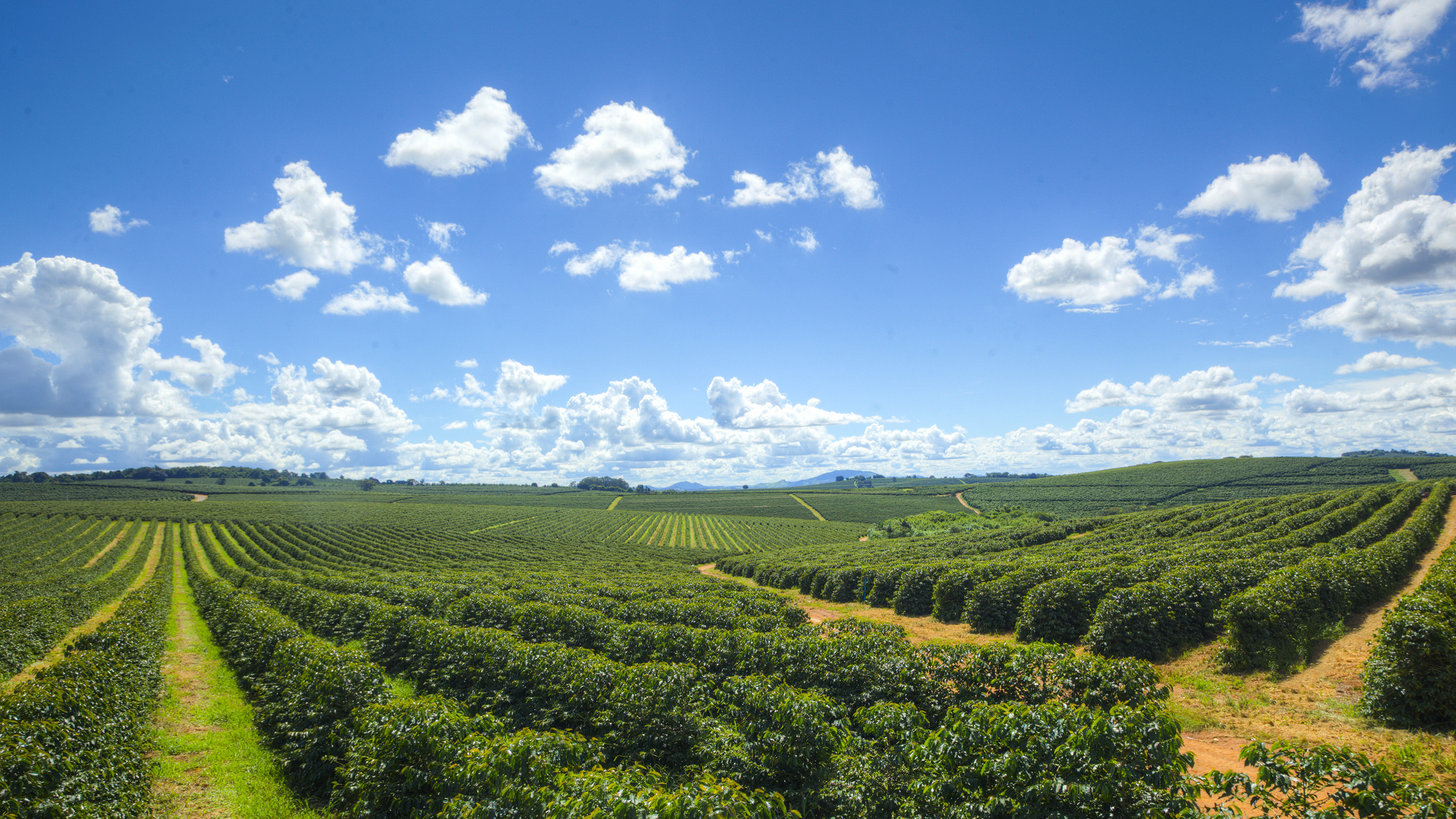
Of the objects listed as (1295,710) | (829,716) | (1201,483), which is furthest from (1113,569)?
(1201,483)

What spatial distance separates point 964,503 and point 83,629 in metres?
153

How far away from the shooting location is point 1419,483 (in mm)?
59969

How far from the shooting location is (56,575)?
45500 mm

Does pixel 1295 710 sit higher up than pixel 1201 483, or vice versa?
pixel 1295 710

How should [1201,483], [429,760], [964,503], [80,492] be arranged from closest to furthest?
[429,760] < [1201,483] < [964,503] < [80,492]

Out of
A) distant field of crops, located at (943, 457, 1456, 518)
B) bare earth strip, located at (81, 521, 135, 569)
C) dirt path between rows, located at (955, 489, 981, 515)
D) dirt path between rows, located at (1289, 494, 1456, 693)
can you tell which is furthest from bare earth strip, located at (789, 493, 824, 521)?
bare earth strip, located at (81, 521, 135, 569)

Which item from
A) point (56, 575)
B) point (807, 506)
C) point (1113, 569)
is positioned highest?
point (1113, 569)

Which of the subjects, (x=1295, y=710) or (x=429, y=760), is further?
(x=1295, y=710)

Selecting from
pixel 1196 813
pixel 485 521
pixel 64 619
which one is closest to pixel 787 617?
pixel 1196 813

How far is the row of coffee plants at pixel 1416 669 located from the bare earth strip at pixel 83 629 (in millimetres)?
29600

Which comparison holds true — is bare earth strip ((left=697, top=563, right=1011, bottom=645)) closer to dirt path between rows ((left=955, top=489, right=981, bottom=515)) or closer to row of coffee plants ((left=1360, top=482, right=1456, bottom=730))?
row of coffee plants ((left=1360, top=482, right=1456, bottom=730))

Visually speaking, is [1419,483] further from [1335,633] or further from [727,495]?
[727,495]

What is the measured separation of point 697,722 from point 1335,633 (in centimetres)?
1982

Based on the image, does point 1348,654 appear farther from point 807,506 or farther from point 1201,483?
point 1201,483
